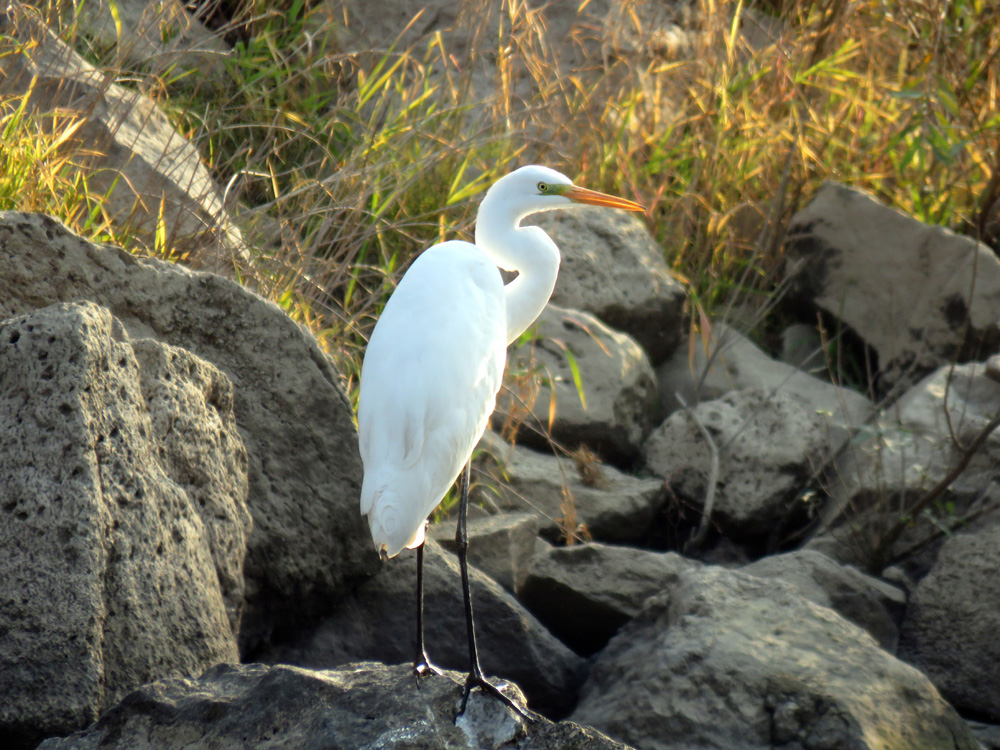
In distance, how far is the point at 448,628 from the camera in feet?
9.12

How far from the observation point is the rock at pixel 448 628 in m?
2.69

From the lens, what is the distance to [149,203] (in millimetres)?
3391

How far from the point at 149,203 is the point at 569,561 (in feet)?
5.84

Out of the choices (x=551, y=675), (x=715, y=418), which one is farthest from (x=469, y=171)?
(x=551, y=675)

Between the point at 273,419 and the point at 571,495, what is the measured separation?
4.35 ft

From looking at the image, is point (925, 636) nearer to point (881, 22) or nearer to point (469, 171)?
point (469, 171)

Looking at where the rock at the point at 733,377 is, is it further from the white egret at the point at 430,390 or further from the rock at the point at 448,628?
the white egret at the point at 430,390

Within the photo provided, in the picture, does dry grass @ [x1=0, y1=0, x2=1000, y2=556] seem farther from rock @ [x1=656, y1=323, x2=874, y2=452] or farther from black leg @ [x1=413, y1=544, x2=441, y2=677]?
black leg @ [x1=413, y1=544, x2=441, y2=677]

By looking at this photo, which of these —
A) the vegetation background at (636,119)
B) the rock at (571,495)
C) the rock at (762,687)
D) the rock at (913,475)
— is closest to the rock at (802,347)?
the vegetation background at (636,119)

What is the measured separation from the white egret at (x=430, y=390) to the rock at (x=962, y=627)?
1659mm

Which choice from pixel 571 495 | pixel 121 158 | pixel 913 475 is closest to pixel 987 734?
pixel 913 475

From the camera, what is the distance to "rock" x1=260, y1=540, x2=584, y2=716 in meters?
2.69

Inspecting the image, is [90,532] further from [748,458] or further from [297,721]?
[748,458]

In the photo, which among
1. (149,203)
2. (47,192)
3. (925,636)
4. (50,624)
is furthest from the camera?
(149,203)
